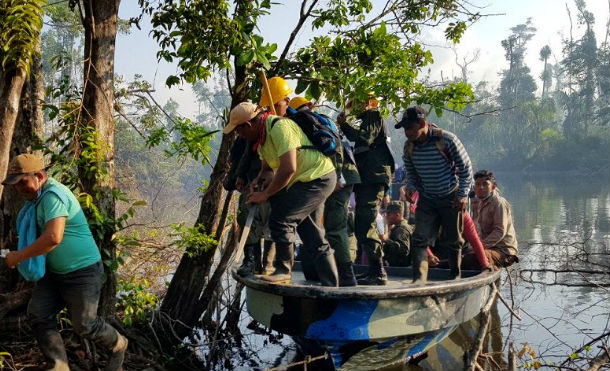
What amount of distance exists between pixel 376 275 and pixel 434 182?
992 mm

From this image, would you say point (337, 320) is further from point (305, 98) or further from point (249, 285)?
point (305, 98)

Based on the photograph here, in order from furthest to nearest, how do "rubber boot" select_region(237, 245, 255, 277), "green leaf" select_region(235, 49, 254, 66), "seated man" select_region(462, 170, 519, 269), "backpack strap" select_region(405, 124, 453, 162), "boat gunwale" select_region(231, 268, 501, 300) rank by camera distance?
"seated man" select_region(462, 170, 519, 269) → "rubber boot" select_region(237, 245, 255, 277) → "backpack strap" select_region(405, 124, 453, 162) → "green leaf" select_region(235, 49, 254, 66) → "boat gunwale" select_region(231, 268, 501, 300)

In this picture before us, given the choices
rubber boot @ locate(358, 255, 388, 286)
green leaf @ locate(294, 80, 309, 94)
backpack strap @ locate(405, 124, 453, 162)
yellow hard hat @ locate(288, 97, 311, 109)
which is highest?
green leaf @ locate(294, 80, 309, 94)

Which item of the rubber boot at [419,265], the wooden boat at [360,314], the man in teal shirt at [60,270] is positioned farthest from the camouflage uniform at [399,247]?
the man in teal shirt at [60,270]

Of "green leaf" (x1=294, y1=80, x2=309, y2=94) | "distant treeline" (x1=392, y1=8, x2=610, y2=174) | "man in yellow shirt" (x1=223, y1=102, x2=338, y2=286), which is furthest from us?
"distant treeline" (x1=392, y1=8, x2=610, y2=174)

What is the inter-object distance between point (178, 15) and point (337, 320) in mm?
3097

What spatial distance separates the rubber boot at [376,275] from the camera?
5113 millimetres

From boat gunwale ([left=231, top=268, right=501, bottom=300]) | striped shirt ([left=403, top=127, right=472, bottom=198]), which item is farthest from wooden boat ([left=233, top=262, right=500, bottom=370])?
striped shirt ([left=403, top=127, right=472, bottom=198])

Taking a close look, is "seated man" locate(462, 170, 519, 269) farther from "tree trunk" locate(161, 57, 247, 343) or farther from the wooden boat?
"tree trunk" locate(161, 57, 247, 343)

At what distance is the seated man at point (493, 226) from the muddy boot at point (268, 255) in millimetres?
2132

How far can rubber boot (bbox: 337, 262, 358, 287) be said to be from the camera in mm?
4777

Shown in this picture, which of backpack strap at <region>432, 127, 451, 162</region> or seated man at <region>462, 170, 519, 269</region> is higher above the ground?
backpack strap at <region>432, 127, 451, 162</region>

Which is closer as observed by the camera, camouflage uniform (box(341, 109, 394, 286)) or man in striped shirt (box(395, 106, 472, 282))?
man in striped shirt (box(395, 106, 472, 282))

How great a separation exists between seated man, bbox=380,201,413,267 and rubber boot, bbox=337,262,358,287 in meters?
1.61
